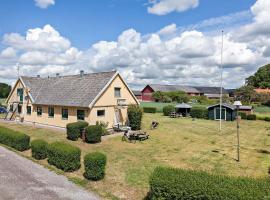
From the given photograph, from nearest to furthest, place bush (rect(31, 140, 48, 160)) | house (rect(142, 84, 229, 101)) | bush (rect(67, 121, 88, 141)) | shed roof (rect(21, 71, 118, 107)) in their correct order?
bush (rect(31, 140, 48, 160))
bush (rect(67, 121, 88, 141))
shed roof (rect(21, 71, 118, 107))
house (rect(142, 84, 229, 101))

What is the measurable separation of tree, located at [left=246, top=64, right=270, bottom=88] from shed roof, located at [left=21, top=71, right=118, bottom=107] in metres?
77.8

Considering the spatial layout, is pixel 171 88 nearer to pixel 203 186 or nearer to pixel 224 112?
pixel 224 112

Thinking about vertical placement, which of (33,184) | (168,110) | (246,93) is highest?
(246,93)

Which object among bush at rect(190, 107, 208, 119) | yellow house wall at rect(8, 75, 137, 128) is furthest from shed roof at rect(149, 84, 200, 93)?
yellow house wall at rect(8, 75, 137, 128)

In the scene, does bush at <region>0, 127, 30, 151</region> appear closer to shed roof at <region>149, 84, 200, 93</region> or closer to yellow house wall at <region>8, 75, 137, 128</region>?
yellow house wall at <region>8, 75, 137, 128</region>

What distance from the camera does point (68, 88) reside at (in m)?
32.2

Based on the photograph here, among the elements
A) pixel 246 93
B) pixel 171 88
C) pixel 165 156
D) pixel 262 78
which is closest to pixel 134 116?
pixel 165 156

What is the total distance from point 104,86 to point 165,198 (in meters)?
20.0

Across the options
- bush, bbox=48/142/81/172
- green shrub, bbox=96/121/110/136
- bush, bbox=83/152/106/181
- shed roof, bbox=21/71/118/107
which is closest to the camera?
bush, bbox=83/152/106/181

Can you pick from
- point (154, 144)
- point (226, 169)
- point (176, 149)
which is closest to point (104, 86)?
point (154, 144)

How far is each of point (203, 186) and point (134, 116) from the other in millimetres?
22268

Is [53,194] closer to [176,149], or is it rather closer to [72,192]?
[72,192]

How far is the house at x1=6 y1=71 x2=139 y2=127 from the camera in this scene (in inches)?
1118

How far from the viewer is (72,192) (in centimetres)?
1252
